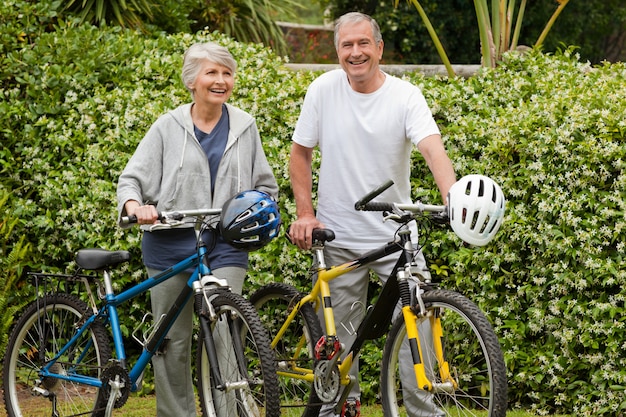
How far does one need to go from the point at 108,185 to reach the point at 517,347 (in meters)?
2.83

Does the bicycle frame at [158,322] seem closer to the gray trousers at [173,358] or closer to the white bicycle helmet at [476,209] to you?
the gray trousers at [173,358]

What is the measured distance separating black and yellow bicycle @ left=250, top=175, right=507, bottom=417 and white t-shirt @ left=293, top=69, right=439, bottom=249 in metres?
0.19

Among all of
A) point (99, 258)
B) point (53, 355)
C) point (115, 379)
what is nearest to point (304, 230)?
point (99, 258)

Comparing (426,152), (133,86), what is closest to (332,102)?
(426,152)

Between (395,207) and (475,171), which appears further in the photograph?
(475,171)

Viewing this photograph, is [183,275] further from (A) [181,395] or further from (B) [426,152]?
(B) [426,152]

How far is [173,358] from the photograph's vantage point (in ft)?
16.9

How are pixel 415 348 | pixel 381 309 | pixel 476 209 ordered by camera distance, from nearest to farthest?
pixel 476 209, pixel 415 348, pixel 381 309

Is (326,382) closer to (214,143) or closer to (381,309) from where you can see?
(381,309)

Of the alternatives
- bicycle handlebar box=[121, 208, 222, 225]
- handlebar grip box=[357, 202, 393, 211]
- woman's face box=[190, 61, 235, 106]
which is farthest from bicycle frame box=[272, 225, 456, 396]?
woman's face box=[190, 61, 235, 106]

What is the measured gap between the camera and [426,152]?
4.77 metres

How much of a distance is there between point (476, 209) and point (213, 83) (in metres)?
1.44

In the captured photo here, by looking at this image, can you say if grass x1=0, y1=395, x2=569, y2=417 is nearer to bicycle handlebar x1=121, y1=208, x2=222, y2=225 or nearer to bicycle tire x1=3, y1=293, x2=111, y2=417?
bicycle tire x1=3, y1=293, x2=111, y2=417

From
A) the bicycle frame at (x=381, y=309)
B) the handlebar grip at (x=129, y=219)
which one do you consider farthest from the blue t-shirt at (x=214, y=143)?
the bicycle frame at (x=381, y=309)
